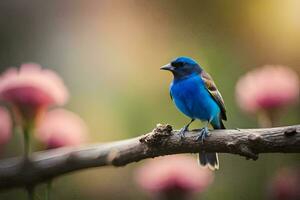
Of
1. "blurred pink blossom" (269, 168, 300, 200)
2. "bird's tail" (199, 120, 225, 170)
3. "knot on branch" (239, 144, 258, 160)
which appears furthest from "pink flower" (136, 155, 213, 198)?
"knot on branch" (239, 144, 258, 160)

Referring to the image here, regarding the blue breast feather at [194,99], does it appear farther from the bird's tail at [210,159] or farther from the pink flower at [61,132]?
the pink flower at [61,132]

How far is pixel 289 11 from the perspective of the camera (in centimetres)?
157

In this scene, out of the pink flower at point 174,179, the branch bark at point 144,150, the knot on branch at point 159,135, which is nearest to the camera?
the branch bark at point 144,150

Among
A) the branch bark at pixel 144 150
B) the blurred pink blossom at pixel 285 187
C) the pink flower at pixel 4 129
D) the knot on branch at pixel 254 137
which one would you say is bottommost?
the blurred pink blossom at pixel 285 187

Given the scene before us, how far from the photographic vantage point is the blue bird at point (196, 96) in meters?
1.08

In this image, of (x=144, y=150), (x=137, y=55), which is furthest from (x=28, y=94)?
(x=137, y=55)

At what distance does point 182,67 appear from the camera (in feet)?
3.62

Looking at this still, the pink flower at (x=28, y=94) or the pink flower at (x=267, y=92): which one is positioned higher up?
the pink flower at (x=28, y=94)

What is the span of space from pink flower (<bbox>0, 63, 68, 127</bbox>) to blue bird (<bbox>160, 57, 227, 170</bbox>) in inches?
7.8

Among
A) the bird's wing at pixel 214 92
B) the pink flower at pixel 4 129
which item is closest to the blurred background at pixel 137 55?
the bird's wing at pixel 214 92

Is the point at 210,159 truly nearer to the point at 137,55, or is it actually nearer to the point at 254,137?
the point at 254,137

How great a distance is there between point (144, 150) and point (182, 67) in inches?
9.3

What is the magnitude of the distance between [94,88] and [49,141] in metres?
0.47

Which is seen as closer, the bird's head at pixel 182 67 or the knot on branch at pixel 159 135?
the knot on branch at pixel 159 135
